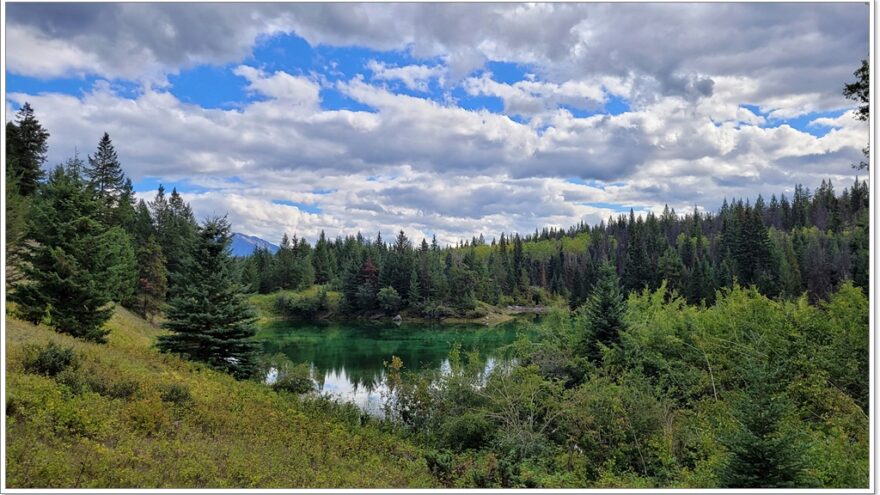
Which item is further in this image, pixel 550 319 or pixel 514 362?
pixel 550 319

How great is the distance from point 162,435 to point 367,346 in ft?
158

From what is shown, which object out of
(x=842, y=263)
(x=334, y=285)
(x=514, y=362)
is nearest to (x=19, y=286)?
(x=514, y=362)

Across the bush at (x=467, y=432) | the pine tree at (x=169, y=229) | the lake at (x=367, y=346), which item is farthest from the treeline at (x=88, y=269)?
the pine tree at (x=169, y=229)

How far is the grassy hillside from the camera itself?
8.53 metres

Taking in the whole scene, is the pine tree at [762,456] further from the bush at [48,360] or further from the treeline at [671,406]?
the bush at [48,360]

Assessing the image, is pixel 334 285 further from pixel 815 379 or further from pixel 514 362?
pixel 815 379

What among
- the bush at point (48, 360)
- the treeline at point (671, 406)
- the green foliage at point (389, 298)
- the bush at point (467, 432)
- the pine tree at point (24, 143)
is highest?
the pine tree at point (24, 143)

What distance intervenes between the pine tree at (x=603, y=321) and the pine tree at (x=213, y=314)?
50.5 ft

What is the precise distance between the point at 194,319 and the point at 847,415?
78.3 feet

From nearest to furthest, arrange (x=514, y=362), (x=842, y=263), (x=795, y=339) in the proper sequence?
(x=795, y=339)
(x=514, y=362)
(x=842, y=263)

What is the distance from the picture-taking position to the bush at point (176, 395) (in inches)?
548

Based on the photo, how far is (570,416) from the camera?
16.4 m

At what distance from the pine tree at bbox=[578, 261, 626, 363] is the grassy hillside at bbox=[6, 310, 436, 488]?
11.6m

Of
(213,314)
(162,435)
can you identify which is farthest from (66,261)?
(162,435)
